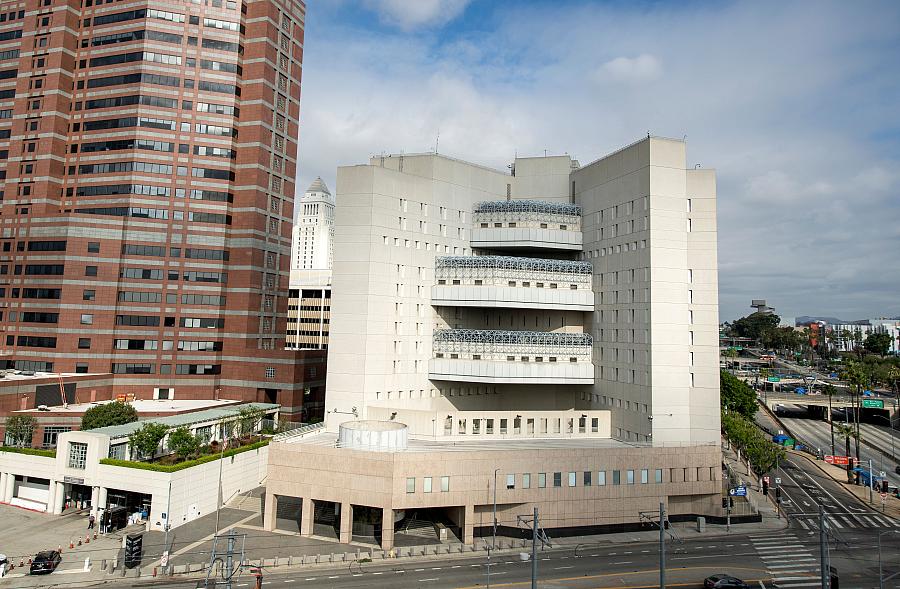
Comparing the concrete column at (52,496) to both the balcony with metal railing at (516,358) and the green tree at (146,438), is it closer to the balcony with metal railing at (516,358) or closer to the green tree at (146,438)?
the green tree at (146,438)

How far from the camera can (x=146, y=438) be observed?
191 ft

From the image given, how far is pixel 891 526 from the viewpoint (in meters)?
62.6

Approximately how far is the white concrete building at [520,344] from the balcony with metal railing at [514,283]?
191 mm

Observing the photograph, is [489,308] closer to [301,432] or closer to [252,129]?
[301,432]

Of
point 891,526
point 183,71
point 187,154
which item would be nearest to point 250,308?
point 187,154

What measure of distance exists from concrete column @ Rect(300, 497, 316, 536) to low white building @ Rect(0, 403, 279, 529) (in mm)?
11523

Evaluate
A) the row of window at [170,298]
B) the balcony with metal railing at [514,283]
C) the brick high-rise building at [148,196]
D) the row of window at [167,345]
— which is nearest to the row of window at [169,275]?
the brick high-rise building at [148,196]

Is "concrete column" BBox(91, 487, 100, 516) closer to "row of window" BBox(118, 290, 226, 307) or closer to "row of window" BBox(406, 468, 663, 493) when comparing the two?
"row of window" BBox(406, 468, 663, 493)

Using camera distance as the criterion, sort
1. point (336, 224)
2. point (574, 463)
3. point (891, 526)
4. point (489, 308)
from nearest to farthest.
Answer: point (574, 463) → point (891, 526) → point (336, 224) → point (489, 308)

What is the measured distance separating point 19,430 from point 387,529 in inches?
1780

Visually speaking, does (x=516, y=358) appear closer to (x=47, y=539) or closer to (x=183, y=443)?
(x=183, y=443)

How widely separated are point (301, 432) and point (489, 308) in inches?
1212

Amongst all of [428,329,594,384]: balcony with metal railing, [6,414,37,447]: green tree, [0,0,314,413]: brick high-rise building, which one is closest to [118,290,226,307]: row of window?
[0,0,314,413]: brick high-rise building

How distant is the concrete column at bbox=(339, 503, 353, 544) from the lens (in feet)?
171
